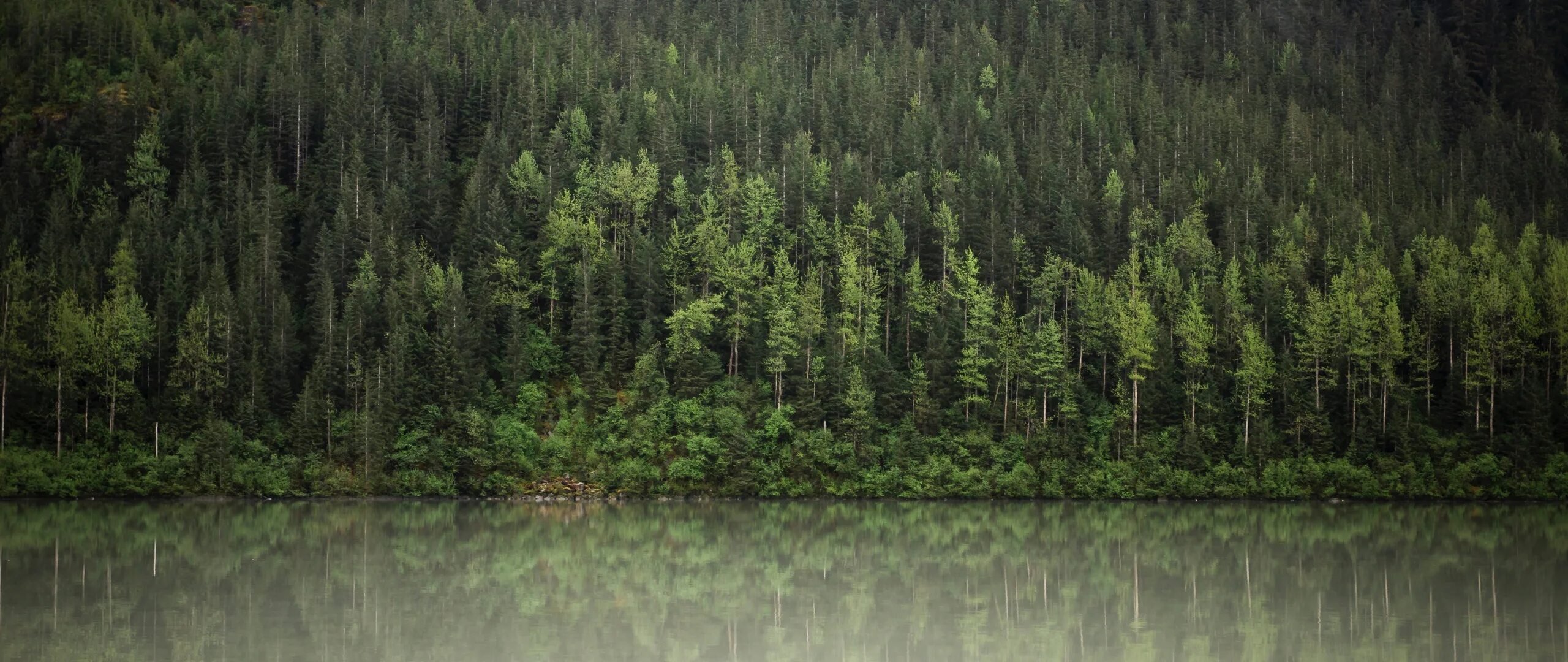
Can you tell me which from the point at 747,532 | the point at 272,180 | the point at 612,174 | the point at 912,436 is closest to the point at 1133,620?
the point at 747,532

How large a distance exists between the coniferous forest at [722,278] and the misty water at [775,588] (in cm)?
1852

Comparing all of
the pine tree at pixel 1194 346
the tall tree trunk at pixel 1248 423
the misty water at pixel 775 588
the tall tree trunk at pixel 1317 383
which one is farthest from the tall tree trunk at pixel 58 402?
the tall tree trunk at pixel 1317 383

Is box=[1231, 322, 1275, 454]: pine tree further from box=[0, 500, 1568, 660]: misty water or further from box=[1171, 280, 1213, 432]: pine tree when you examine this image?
box=[0, 500, 1568, 660]: misty water

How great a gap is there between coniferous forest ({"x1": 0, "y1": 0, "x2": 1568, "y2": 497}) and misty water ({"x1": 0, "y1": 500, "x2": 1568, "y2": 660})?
60.8 ft

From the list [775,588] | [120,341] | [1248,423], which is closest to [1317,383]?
[1248,423]

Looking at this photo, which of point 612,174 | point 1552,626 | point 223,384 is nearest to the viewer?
point 1552,626

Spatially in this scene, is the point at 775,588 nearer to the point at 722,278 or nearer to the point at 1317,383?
the point at 722,278

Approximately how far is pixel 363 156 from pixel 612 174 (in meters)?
21.8

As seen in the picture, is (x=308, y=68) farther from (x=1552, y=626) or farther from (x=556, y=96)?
(x=1552, y=626)

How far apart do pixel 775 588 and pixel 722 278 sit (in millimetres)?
56117

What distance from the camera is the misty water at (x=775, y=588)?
2922 centimetres

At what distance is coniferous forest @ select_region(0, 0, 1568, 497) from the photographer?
82.6 metres

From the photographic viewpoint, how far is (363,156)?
109 m

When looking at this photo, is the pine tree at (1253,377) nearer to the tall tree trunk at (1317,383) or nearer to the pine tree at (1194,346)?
the pine tree at (1194,346)
